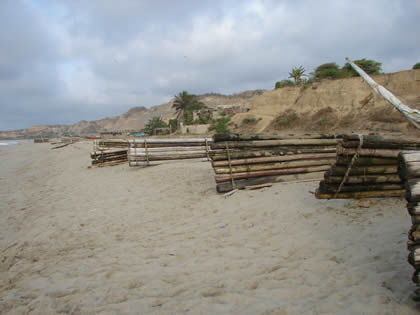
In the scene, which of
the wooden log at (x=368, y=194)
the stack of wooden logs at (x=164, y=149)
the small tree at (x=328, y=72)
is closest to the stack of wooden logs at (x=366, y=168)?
the wooden log at (x=368, y=194)

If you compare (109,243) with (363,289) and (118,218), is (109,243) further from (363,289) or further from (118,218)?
(363,289)

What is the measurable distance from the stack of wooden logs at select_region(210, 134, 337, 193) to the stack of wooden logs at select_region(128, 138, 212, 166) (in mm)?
4385

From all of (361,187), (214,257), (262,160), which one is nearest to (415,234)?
(214,257)

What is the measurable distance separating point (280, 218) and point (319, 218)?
667 millimetres

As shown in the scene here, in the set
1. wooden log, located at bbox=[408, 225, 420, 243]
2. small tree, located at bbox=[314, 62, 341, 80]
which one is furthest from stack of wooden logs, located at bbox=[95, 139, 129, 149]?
small tree, located at bbox=[314, 62, 341, 80]

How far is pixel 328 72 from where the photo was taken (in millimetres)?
34000

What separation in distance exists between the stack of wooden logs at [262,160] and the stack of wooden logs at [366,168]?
5.69 ft

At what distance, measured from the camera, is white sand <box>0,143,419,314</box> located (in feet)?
8.09

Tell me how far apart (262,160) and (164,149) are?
6.00 metres

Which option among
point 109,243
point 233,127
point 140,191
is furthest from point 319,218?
point 233,127

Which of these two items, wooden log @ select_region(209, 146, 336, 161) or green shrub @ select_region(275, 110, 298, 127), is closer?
wooden log @ select_region(209, 146, 336, 161)

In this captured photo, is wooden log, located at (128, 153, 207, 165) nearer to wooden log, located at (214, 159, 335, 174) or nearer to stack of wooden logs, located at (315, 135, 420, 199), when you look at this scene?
wooden log, located at (214, 159, 335, 174)

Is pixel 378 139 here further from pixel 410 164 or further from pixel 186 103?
pixel 186 103

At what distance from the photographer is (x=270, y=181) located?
646cm
